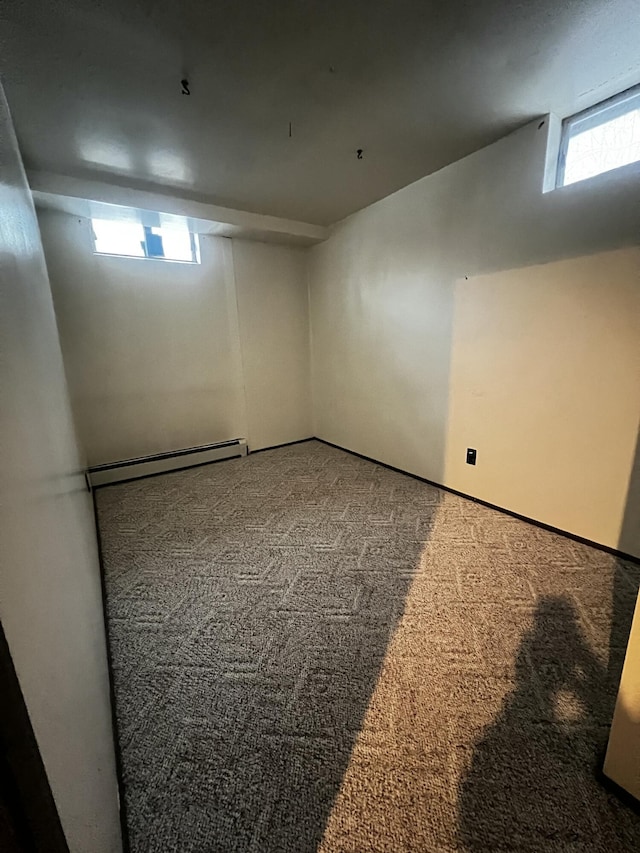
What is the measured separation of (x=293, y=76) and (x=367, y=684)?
8.27 ft

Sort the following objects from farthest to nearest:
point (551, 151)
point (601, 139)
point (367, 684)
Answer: point (551, 151)
point (601, 139)
point (367, 684)

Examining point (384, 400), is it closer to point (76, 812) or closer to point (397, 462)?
point (397, 462)

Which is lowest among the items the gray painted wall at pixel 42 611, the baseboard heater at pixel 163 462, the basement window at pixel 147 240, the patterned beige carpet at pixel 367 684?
the patterned beige carpet at pixel 367 684

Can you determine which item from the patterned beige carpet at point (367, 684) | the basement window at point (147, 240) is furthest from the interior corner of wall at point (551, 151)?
the basement window at point (147, 240)

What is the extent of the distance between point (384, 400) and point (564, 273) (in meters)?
1.63

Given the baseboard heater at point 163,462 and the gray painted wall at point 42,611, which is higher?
the gray painted wall at point 42,611

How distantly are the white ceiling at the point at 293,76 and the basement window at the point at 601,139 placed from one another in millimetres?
70

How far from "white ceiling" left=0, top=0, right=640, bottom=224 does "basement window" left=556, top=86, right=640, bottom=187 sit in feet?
0.23

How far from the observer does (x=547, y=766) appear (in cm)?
100

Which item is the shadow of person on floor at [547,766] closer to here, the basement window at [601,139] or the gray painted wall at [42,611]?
the gray painted wall at [42,611]

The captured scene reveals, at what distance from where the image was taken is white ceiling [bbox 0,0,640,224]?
1260mm

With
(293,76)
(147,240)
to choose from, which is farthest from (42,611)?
(147,240)

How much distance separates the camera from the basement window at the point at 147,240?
2.89m

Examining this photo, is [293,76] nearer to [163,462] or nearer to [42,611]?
[42,611]
